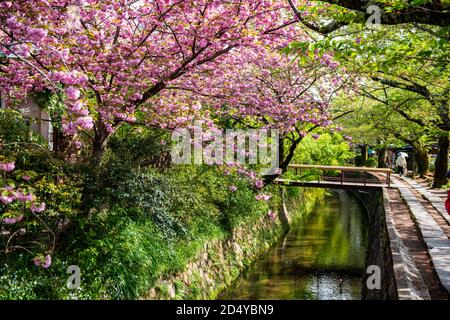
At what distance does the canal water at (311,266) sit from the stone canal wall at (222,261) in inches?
14.5

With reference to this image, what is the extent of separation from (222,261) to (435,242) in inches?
272

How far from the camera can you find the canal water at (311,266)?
13914 millimetres

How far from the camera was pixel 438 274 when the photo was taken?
26.9 ft

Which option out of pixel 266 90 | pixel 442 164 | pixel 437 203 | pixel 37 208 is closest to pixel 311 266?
pixel 437 203

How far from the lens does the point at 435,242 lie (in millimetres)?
10516

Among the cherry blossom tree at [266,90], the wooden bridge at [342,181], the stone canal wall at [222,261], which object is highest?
the cherry blossom tree at [266,90]

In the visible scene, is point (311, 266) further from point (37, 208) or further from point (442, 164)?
point (37, 208)

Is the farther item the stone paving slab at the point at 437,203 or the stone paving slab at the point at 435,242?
the stone paving slab at the point at 437,203

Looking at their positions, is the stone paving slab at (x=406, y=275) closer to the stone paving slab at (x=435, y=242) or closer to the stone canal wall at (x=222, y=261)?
the stone paving slab at (x=435, y=242)

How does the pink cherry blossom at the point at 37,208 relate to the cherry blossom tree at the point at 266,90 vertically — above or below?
below

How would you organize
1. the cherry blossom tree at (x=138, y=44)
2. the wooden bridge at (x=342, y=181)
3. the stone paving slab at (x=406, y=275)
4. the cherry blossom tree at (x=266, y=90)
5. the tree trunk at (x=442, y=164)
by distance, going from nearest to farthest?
the stone paving slab at (x=406, y=275)
the cherry blossom tree at (x=138, y=44)
the cherry blossom tree at (x=266, y=90)
the wooden bridge at (x=342, y=181)
the tree trunk at (x=442, y=164)

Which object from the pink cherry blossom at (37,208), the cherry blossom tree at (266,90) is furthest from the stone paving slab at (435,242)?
the pink cherry blossom at (37,208)

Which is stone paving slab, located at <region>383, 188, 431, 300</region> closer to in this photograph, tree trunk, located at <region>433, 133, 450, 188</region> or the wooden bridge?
the wooden bridge
